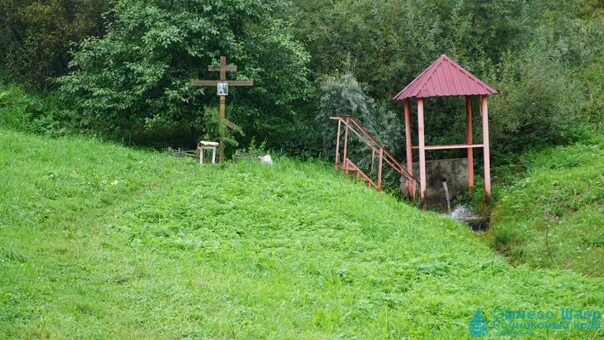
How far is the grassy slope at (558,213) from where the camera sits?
1066cm

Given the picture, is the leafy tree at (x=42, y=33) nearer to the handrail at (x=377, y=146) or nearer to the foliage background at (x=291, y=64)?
the foliage background at (x=291, y=64)

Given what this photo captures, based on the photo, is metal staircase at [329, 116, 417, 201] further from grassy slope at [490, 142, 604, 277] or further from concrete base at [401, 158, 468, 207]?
grassy slope at [490, 142, 604, 277]

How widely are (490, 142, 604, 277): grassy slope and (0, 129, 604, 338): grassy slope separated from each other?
84cm

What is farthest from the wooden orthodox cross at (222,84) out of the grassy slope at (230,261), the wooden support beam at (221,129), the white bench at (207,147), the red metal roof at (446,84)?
the red metal roof at (446,84)

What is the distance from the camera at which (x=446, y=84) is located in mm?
15086

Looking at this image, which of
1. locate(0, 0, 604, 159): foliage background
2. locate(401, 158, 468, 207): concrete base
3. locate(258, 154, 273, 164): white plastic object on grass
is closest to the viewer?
locate(258, 154, 273, 164): white plastic object on grass

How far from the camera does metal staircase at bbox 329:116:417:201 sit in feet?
50.2

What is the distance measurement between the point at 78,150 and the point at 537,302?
10530 mm

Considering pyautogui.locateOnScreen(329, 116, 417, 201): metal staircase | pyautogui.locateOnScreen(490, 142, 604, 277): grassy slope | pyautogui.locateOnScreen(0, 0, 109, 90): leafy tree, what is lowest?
pyautogui.locateOnScreen(490, 142, 604, 277): grassy slope

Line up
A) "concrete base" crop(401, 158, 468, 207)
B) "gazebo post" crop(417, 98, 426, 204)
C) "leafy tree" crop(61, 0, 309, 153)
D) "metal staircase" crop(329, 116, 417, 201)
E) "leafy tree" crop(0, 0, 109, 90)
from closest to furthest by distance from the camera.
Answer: "gazebo post" crop(417, 98, 426, 204) < "metal staircase" crop(329, 116, 417, 201) < "leafy tree" crop(61, 0, 309, 153) < "concrete base" crop(401, 158, 468, 207) < "leafy tree" crop(0, 0, 109, 90)

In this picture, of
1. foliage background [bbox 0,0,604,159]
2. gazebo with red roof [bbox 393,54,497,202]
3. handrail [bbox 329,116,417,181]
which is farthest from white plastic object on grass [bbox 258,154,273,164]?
gazebo with red roof [bbox 393,54,497,202]

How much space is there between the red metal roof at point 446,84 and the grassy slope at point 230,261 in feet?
9.98

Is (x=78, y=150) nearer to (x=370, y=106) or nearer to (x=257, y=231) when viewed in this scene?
(x=257, y=231)

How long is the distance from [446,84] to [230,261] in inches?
328
